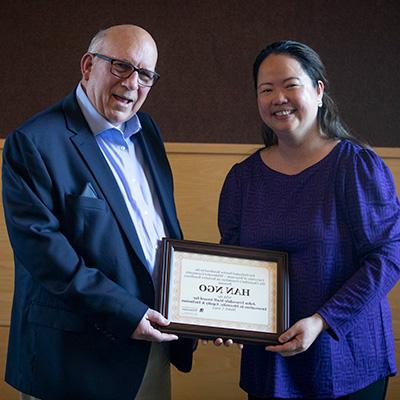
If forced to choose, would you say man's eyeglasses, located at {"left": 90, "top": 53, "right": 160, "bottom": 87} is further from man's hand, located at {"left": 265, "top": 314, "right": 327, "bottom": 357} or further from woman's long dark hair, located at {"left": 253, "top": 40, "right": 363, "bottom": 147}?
man's hand, located at {"left": 265, "top": 314, "right": 327, "bottom": 357}

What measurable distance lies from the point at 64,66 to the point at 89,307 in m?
1.77

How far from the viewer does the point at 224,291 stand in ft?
5.18

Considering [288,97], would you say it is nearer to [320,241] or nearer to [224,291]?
[320,241]

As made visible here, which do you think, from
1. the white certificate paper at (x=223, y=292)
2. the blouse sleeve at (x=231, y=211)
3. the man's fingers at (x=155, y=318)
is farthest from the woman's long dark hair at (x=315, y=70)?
the man's fingers at (x=155, y=318)

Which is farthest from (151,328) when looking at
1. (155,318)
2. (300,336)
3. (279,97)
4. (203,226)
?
(203,226)

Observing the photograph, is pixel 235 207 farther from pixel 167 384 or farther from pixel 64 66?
pixel 64 66

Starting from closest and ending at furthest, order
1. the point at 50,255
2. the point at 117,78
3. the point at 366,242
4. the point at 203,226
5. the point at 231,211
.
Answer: the point at 50,255, the point at 366,242, the point at 117,78, the point at 231,211, the point at 203,226

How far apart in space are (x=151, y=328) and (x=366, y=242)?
58 centimetres

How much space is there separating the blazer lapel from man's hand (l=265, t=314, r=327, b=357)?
15.8 inches

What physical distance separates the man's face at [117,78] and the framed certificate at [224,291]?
15.4 inches

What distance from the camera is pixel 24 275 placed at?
1547 millimetres

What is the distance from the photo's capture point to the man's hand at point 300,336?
1476 millimetres

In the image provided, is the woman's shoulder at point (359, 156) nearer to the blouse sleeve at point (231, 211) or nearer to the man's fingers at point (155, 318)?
the blouse sleeve at point (231, 211)

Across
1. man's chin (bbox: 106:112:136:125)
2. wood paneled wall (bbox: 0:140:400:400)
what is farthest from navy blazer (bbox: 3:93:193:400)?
wood paneled wall (bbox: 0:140:400:400)
